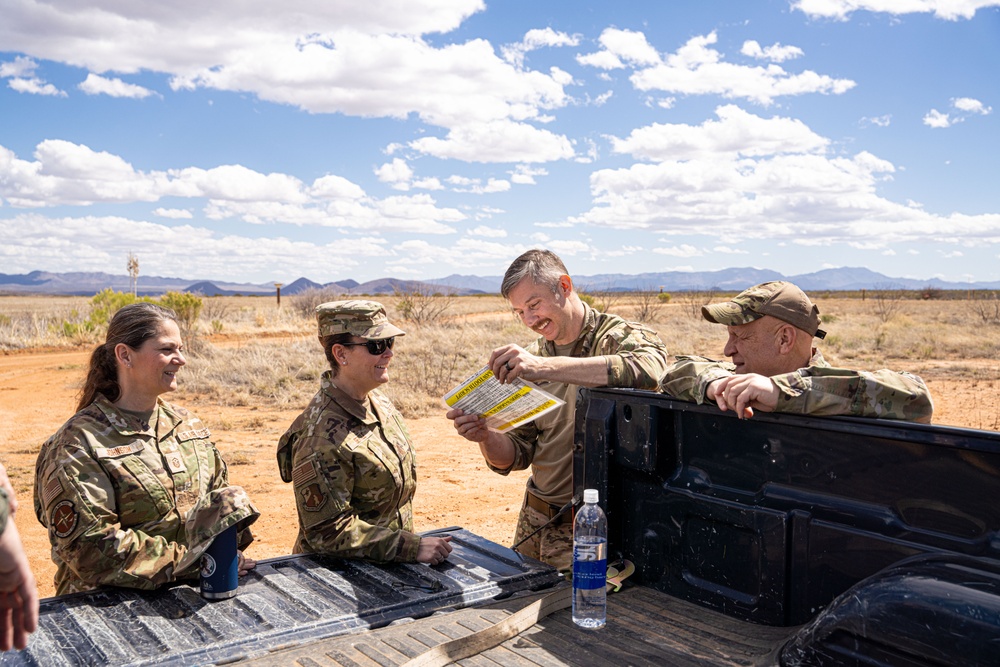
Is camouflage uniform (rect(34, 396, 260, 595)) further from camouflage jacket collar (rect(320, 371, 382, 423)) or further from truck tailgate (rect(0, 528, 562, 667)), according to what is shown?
camouflage jacket collar (rect(320, 371, 382, 423))

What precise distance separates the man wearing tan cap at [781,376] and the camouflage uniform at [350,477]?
4.34 ft

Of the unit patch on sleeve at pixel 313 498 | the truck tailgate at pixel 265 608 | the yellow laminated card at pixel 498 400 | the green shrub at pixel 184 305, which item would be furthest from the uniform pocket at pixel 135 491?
the green shrub at pixel 184 305

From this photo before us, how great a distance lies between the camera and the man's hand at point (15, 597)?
5.73ft

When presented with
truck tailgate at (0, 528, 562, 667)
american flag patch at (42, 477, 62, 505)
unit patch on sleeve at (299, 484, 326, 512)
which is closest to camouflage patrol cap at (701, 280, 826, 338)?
truck tailgate at (0, 528, 562, 667)

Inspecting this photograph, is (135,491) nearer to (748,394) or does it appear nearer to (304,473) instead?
(304,473)

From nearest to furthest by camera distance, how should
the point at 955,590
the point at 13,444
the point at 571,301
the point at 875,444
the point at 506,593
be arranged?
the point at 955,590
the point at 875,444
the point at 506,593
the point at 571,301
the point at 13,444

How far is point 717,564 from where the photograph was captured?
104 inches

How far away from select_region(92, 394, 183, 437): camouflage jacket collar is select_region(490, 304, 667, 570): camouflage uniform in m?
1.56

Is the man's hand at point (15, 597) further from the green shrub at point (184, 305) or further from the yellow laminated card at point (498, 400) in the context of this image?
the green shrub at point (184, 305)

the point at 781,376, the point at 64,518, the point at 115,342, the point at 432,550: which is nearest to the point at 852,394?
the point at 781,376

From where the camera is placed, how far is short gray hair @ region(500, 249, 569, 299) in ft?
13.0

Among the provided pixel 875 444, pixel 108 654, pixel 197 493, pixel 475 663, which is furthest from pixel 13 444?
pixel 875 444

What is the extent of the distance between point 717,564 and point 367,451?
1.56 m

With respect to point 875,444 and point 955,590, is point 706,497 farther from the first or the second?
point 955,590
